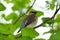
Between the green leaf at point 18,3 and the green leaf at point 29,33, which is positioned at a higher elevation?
the green leaf at point 18,3

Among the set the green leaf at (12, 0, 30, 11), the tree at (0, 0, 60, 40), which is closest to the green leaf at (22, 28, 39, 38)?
the tree at (0, 0, 60, 40)

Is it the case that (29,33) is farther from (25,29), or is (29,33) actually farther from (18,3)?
(18,3)

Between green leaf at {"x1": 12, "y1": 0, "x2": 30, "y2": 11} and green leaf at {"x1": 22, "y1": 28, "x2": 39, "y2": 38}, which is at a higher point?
green leaf at {"x1": 12, "y1": 0, "x2": 30, "y2": 11}

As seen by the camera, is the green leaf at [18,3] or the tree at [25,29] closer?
the tree at [25,29]

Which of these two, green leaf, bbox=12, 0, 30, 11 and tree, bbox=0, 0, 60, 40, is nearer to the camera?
tree, bbox=0, 0, 60, 40

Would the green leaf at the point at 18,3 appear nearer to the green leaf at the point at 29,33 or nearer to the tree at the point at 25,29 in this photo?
the tree at the point at 25,29

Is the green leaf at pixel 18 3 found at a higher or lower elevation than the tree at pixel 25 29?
higher

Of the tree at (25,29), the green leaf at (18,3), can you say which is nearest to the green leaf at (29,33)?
the tree at (25,29)

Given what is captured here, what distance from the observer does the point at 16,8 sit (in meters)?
0.55

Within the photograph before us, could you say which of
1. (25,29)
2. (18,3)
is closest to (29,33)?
(25,29)

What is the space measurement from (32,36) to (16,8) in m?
0.23

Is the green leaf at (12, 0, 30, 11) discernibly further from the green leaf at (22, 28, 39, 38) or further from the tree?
the green leaf at (22, 28, 39, 38)

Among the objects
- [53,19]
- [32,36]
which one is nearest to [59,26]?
[53,19]

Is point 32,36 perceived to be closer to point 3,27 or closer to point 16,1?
point 3,27
